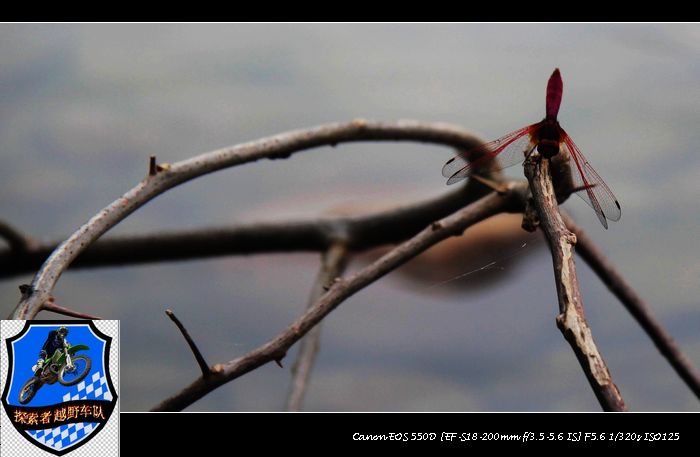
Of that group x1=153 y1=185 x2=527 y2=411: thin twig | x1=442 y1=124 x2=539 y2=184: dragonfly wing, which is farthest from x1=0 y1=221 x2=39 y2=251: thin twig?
x1=442 y1=124 x2=539 y2=184: dragonfly wing

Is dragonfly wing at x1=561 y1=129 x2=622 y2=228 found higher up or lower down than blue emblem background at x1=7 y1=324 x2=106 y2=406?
lower down

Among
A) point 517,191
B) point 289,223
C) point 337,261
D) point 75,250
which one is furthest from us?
point 289,223

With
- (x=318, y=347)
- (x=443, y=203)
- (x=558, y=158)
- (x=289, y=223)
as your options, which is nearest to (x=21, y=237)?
(x=289, y=223)

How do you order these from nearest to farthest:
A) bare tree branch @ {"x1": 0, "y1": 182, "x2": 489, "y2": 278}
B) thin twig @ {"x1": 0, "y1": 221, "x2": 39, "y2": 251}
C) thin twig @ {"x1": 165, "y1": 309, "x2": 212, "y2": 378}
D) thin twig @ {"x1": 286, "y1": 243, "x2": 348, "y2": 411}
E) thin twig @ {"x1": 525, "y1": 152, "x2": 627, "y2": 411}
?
1. thin twig @ {"x1": 525, "y1": 152, "x2": 627, "y2": 411}
2. thin twig @ {"x1": 165, "y1": 309, "x2": 212, "y2": 378}
3. thin twig @ {"x1": 286, "y1": 243, "x2": 348, "y2": 411}
4. thin twig @ {"x1": 0, "y1": 221, "x2": 39, "y2": 251}
5. bare tree branch @ {"x1": 0, "y1": 182, "x2": 489, "y2": 278}

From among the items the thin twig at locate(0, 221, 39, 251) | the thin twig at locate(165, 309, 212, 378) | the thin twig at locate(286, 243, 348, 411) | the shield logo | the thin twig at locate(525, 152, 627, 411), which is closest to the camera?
the thin twig at locate(525, 152, 627, 411)

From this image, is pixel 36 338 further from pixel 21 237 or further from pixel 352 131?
pixel 21 237

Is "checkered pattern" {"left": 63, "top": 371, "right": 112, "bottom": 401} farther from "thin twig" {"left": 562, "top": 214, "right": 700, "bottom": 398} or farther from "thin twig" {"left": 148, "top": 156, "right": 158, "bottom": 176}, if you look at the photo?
"thin twig" {"left": 562, "top": 214, "right": 700, "bottom": 398}

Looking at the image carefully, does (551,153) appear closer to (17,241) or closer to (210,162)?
(210,162)
